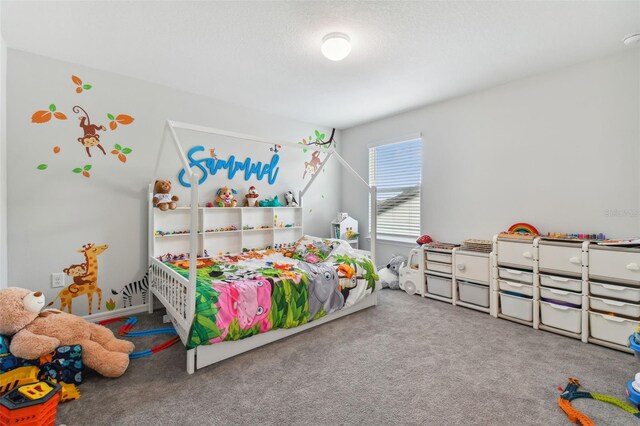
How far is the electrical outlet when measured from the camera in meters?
2.63

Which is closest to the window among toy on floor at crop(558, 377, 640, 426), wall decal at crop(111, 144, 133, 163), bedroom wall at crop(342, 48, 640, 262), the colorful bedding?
bedroom wall at crop(342, 48, 640, 262)

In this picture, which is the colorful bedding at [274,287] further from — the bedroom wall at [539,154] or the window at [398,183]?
the bedroom wall at [539,154]

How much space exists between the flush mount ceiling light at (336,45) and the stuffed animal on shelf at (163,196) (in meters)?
2.02

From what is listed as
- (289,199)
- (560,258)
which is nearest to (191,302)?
(289,199)

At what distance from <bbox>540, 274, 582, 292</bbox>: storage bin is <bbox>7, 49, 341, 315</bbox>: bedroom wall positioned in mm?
3454

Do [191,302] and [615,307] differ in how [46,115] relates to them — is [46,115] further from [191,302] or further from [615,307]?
[615,307]

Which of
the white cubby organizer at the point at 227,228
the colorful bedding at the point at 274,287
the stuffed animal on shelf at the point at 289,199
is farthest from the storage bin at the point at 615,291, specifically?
the stuffed animal on shelf at the point at 289,199

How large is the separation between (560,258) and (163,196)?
3677 mm

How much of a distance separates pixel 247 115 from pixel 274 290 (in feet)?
8.01

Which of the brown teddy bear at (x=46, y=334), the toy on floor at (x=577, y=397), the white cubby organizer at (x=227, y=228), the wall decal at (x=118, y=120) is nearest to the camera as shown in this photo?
the toy on floor at (x=577, y=397)

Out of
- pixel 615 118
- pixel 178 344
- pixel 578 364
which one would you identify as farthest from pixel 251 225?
pixel 615 118

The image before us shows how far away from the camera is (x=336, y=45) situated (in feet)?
7.22

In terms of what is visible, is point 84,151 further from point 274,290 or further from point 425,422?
point 425,422

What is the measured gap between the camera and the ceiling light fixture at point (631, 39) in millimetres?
2221
